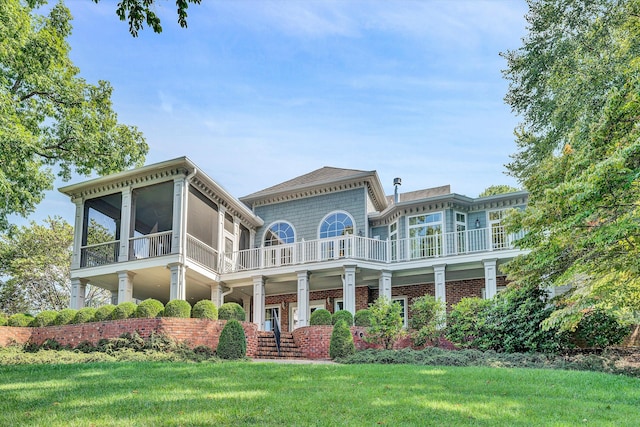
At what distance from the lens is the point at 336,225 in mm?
20562

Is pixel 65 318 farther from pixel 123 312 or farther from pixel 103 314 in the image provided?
pixel 123 312

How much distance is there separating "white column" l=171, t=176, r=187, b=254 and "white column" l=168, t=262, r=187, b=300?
44 cm

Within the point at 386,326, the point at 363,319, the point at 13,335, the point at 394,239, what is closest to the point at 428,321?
the point at 386,326

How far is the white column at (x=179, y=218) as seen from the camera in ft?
55.5

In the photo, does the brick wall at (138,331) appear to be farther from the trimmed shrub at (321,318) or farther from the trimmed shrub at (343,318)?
the trimmed shrub at (343,318)

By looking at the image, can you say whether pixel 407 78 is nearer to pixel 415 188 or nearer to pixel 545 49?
pixel 545 49

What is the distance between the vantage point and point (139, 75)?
13.1m

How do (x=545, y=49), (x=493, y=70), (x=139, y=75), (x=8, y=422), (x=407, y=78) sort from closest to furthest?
(x=8, y=422) → (x=407, y=78) → (x=139, y=75) → (x=545, y=49) → (x=493, y=70)

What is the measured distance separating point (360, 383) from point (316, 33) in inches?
249

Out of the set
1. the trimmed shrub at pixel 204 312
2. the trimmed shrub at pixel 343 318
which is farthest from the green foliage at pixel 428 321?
the trimmed shrub at pixel 204 312

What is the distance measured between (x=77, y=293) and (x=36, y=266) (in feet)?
36.7

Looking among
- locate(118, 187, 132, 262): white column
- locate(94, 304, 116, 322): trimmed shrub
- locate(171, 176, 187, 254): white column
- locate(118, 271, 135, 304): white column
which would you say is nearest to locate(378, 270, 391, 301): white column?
locate(171, 176, 187, 254): white column

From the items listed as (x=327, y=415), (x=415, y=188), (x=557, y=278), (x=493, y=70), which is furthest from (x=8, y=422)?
(x=415, y=188)

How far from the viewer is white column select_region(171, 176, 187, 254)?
16906 millimetres
